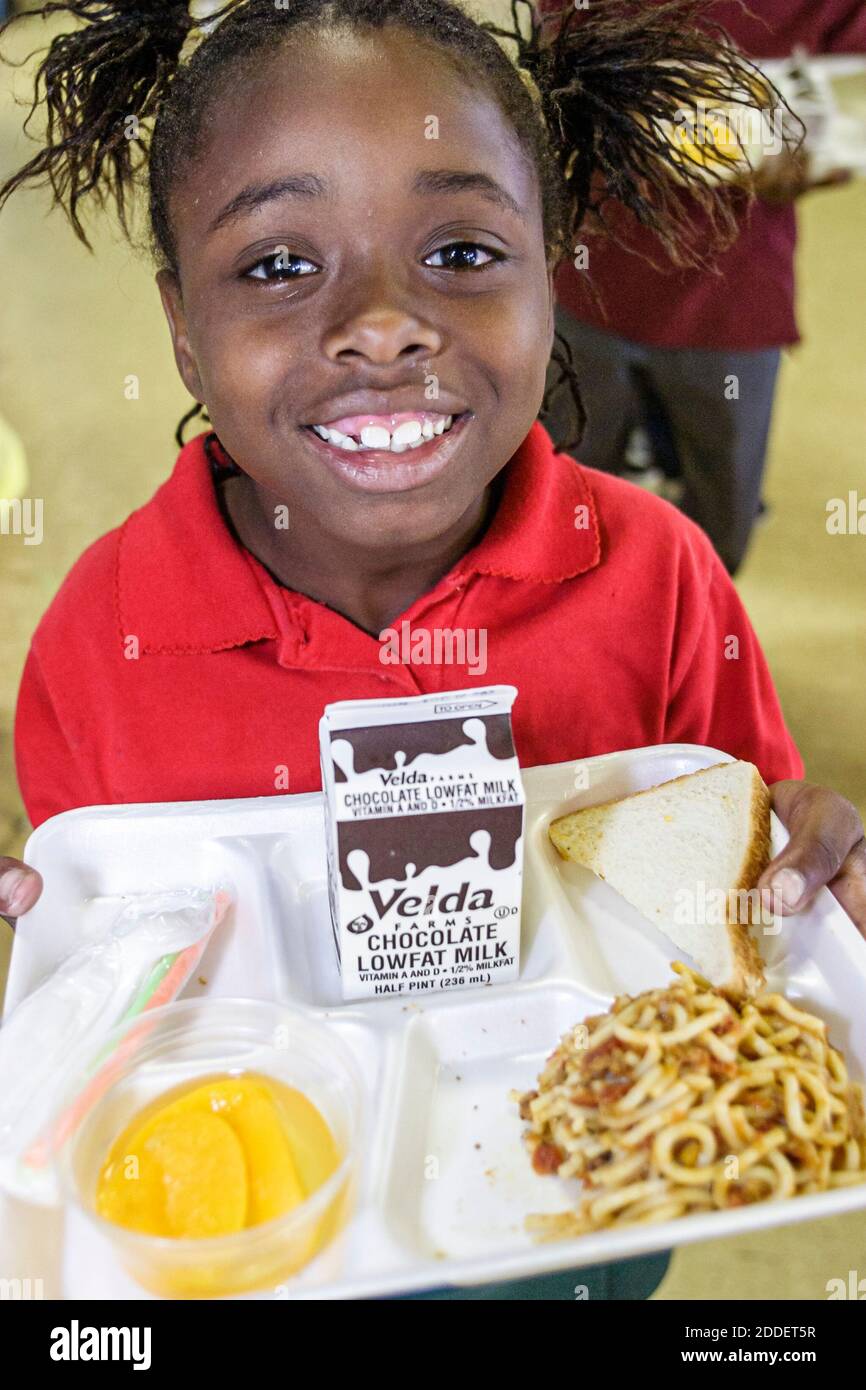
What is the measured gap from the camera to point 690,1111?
2.95 ft

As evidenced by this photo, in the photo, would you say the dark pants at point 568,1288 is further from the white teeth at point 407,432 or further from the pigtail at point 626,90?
the pigtail at point 626,90

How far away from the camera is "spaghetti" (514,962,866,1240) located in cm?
87

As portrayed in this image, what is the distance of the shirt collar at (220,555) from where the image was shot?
4.20 ft

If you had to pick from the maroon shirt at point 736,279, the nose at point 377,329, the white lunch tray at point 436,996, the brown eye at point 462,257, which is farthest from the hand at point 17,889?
the maroon shirt at point 736,279

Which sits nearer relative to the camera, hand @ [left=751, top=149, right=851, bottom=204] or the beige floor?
the beige floor

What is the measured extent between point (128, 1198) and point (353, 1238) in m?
0.16

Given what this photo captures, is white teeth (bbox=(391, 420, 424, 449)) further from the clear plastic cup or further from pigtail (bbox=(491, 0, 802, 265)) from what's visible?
the clear plastic cup

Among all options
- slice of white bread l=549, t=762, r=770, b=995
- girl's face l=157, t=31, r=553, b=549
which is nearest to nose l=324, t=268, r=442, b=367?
girl's face l=157, t=31, r=553, b=549

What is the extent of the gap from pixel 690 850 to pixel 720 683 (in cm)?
37

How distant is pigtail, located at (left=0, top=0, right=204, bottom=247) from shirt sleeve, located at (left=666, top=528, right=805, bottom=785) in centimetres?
74

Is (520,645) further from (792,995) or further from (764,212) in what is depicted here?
(764,212)

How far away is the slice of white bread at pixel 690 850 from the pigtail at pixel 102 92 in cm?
80

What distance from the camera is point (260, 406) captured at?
43.4 inches
